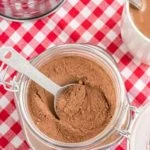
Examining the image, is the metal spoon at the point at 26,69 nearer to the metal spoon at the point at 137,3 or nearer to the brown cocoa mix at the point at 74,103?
the brown cocoa mix at the point at 74,103

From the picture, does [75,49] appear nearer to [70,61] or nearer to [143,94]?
[70,61]

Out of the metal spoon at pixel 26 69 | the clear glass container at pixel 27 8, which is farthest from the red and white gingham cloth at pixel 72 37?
the metal spoon at pixel 26 69

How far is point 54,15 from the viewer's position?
972mm

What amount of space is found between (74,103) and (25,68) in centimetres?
10

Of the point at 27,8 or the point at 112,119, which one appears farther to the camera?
the point at 27,8

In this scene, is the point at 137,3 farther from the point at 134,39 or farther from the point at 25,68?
the point at 25,68

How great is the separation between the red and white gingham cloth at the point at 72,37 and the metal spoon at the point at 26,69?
13cm

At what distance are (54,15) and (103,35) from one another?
0.10 m

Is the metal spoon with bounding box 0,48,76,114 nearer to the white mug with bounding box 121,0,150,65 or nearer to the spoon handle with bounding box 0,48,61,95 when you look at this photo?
the spoon handle with bounding box 0,48,61,95

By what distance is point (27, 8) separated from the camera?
94 centimetres

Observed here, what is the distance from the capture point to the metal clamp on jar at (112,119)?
2.70 feet

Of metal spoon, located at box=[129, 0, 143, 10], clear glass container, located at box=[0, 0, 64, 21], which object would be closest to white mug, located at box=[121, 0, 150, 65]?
metal spoon, located at box=[129, 0, 143, 10]

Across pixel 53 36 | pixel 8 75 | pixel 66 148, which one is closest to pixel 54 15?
pixel 53 36

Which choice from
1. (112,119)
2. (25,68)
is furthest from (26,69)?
(112,119)
